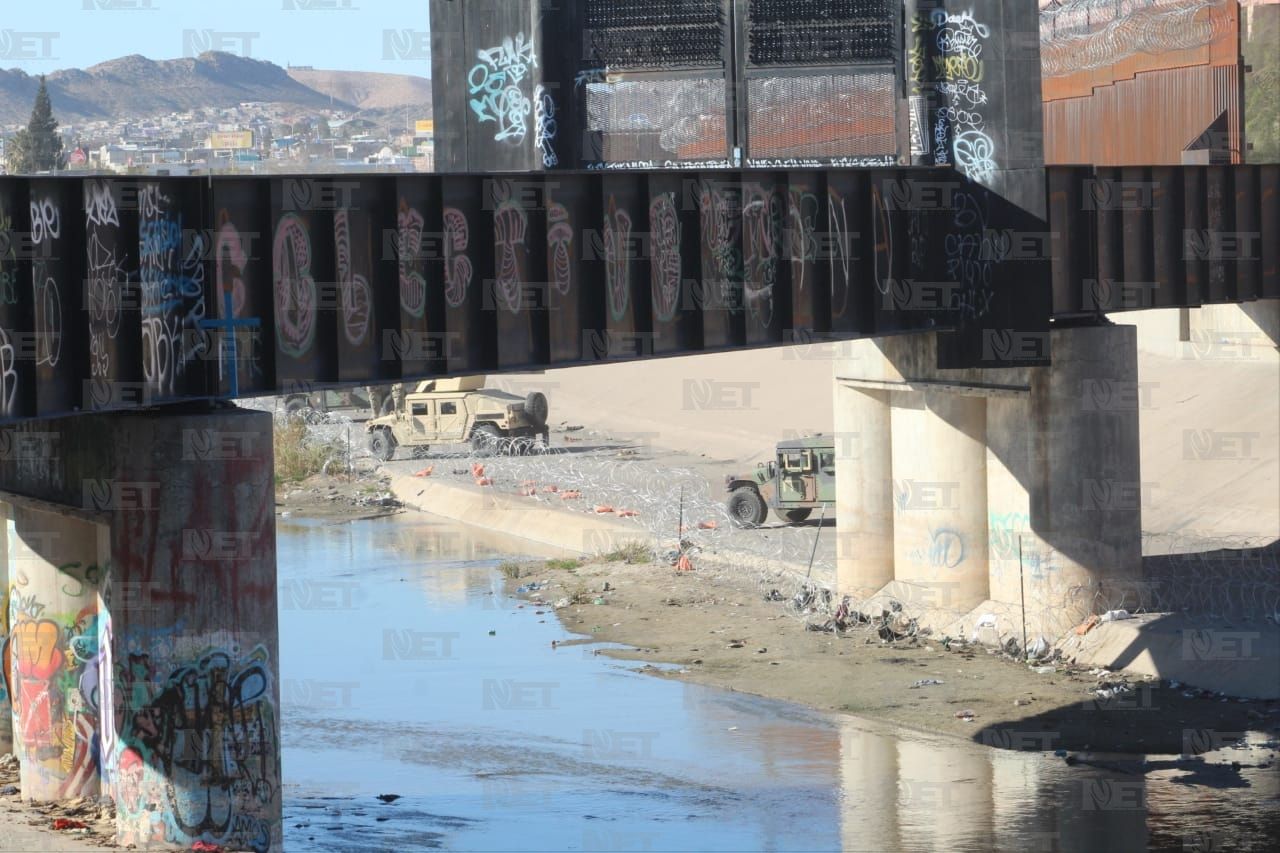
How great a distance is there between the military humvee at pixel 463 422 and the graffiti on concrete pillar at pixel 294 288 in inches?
1362

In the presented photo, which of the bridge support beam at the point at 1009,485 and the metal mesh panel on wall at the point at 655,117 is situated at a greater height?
the metal mesh panel on wall at the point at 655,117

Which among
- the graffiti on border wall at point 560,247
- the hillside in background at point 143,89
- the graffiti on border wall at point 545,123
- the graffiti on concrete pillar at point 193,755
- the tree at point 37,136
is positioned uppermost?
the hillside in background at point 143,89

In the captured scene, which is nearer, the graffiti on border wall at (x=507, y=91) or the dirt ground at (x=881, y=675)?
the dirt ground at (x=881, y=675)

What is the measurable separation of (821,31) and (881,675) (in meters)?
9.10

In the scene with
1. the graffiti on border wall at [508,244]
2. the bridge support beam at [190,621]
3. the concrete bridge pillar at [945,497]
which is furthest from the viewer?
the concrete bridge pillar at [945,497]

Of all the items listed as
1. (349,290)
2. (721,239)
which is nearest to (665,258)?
(721,239)

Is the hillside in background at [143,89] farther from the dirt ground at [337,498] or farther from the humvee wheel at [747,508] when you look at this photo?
the humvee wheel at [747,508]

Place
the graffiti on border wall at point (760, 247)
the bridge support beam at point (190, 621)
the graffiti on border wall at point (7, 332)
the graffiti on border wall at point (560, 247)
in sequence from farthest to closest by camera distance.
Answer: the graffiti on border wall at point (760, 247)
the graffiti on border wall at point (560, 247)
the bridge support beam at point (190, 621)
the graffiti on border wall at point (7, 332)

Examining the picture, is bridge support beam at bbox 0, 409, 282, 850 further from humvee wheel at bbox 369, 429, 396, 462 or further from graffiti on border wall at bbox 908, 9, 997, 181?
humvee wheel at bbox 369, 429, 396, 462

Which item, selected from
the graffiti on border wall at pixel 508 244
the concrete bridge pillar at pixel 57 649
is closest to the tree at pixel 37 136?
the concrete bridge pillar at pixel 57 649

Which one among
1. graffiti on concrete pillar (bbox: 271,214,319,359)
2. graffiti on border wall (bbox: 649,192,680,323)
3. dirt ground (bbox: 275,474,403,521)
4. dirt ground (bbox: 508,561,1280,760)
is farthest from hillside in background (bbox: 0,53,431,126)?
graffiti on concrete pillar (bbox: 271,214,319,359)

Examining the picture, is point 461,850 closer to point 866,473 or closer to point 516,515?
point 866,473

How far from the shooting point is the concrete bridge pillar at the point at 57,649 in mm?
18469

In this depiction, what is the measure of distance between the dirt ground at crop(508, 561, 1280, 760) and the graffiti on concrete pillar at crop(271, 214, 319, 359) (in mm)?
10361
